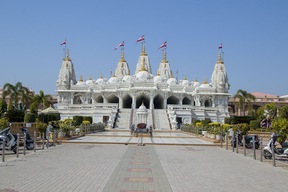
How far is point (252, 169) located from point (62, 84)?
66568 millimetres

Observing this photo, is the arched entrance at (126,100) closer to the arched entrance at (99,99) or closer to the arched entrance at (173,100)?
the arched entrance at (99,99)

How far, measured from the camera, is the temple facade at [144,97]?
179 feet

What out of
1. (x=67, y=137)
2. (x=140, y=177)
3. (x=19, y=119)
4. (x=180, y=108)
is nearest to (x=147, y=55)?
(x=180, y=108)

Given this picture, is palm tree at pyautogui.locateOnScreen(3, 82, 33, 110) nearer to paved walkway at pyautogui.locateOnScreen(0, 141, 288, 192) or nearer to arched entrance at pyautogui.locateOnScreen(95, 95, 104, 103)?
arched entrance at pyautogui.locateOnScreen(95, 95, 104, 103)

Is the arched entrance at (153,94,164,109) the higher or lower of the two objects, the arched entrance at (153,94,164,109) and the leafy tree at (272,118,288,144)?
the higher

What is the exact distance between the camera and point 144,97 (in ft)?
222

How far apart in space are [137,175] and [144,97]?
57.2 metres

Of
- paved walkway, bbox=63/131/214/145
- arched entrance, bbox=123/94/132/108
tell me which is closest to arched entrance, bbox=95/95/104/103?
arched entrance, bbox=123/94/132/108

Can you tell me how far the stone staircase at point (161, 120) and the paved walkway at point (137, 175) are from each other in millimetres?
33864

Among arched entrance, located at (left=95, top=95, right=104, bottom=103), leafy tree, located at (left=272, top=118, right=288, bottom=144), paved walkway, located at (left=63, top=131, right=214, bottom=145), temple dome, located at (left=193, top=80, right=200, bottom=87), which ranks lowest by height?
paved walkway, located at (left=63, top=131, right=214, bottom=145)

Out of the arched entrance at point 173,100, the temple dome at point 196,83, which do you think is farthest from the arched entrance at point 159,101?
the temple dome at point 196,83

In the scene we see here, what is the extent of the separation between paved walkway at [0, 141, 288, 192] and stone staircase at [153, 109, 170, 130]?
111 ft

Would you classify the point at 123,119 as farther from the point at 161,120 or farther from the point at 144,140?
the point at 144,140

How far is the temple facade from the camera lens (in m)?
54.6
